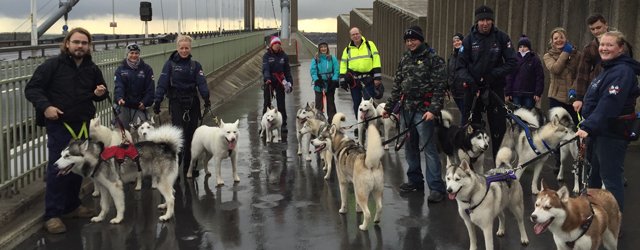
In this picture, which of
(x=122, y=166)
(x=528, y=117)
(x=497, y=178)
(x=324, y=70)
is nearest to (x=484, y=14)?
(x=528, y=117)

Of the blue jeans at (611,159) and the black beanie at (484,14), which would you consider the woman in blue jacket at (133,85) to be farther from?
the blue jeans at (611,159)

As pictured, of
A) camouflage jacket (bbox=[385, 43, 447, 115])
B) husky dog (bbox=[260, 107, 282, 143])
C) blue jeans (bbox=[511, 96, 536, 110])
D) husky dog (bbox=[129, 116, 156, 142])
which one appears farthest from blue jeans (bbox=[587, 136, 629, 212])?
husky dog (bbox=[260, 107, 282, 143])

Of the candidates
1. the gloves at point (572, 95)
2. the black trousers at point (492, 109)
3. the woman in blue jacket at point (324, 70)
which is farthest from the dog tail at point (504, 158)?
the woman in blue jacket at point (324, 70)

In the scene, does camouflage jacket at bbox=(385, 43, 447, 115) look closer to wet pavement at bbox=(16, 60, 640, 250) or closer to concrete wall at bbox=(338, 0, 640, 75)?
wet pavement at bbox=(16, 60, 640, 250)

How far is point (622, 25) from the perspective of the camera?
985 centimetres

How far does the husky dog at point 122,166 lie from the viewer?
219 inches

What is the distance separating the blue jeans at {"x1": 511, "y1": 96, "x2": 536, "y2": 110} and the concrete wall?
2.39 meters

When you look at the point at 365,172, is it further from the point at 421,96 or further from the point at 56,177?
the point at 56,177

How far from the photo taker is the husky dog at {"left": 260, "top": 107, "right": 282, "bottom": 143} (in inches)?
415

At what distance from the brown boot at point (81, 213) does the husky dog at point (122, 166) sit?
14 cm

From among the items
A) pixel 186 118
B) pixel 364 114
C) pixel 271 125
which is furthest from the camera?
pixel 271 125

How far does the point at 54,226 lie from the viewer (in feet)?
18.5

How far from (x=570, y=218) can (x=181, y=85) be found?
215 inches

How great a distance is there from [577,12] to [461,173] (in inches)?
356
